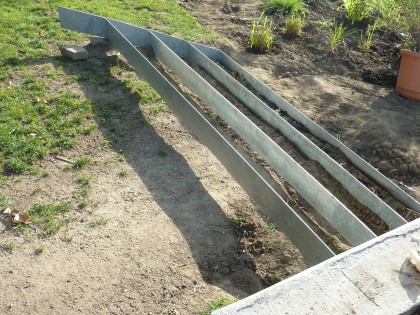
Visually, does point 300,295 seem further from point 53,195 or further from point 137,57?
point 137,57

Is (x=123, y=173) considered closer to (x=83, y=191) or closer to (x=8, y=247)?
(x=83, y=191)

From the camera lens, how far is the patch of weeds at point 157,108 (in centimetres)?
579

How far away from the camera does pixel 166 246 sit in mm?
3896

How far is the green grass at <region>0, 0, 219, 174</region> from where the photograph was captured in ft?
16.5

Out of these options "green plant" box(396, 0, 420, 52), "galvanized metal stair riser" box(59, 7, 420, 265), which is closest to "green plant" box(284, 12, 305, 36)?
"green plant" box(396, 0, 420, 52)

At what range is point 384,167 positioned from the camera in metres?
5.19

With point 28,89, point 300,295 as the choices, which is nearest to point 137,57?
point 28,89

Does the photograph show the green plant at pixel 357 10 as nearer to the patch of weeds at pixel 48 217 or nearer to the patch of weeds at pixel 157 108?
the patch of weeds at pixel 157 108

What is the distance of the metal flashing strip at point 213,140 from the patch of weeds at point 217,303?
0.61 m

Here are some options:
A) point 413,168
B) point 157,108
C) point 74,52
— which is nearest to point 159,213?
point 157,108

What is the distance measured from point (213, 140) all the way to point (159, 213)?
0.88m

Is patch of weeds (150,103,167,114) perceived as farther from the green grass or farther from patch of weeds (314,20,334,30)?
patch of weeds (314,20,334,30)

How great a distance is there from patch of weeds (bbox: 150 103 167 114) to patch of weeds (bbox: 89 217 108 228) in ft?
6.45

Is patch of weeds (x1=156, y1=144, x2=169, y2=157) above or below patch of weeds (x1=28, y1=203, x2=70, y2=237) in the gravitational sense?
above
